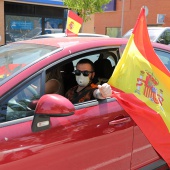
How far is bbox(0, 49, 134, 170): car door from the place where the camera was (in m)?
1.73

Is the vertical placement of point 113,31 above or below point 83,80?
above

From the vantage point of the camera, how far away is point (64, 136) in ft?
6.24

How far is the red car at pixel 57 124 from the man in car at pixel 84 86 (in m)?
0.10

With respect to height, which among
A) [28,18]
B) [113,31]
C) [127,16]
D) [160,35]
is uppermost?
[127,16]

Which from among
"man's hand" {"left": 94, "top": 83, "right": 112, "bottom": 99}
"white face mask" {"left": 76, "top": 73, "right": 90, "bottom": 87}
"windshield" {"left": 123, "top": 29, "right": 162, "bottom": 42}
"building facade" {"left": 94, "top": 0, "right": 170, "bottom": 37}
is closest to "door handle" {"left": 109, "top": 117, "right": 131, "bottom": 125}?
"man's hand" {"left": 94, "top": 83, "right": 112, "bottom": 99}

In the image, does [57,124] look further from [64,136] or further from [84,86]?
[84,86]

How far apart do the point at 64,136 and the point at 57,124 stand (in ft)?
0.32

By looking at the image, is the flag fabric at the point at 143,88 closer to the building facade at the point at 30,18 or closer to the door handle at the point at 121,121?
the door handle at the point at 121,121

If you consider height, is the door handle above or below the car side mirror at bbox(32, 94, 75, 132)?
below

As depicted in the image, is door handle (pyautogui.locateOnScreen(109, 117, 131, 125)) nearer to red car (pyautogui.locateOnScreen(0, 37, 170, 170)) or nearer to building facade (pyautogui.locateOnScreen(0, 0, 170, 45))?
red car (pyautogui.locateOnScreen(0, 37, 170, 170))

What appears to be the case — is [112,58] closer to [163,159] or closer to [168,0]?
[163,159]

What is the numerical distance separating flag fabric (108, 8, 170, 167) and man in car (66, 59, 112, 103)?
18 cm

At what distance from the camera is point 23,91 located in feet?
6.23

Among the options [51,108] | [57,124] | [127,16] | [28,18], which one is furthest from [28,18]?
[127,16]
